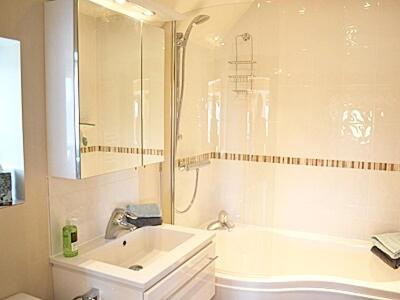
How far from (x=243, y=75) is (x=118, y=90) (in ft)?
4.45

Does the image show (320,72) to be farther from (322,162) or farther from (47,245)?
(47,245)

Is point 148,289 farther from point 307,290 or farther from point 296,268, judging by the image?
point 296,268

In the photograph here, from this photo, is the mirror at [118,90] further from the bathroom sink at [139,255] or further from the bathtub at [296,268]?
the bathtub at [296,268]

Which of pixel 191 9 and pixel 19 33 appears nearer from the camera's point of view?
pixel 19 33

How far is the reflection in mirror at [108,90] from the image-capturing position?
172 centimetres

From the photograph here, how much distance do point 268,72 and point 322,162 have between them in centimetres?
85

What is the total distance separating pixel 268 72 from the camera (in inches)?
118

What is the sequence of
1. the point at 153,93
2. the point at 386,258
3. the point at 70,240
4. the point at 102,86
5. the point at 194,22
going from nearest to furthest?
the point at 70,240 < the point at 102,86 < the point at 153,93 < the point at 386,258 < the point at 194,22

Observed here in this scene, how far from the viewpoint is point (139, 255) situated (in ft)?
6.89

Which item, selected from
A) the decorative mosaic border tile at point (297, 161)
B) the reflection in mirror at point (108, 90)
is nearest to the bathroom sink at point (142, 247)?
the reflection in mirror at point (108, 90)

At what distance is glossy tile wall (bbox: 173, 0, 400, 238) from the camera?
269 centimetres

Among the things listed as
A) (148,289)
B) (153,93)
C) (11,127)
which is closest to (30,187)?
(11,127)

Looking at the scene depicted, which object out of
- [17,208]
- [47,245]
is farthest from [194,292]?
[17,208]

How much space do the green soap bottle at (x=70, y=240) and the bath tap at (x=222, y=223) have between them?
1540 millimetres
